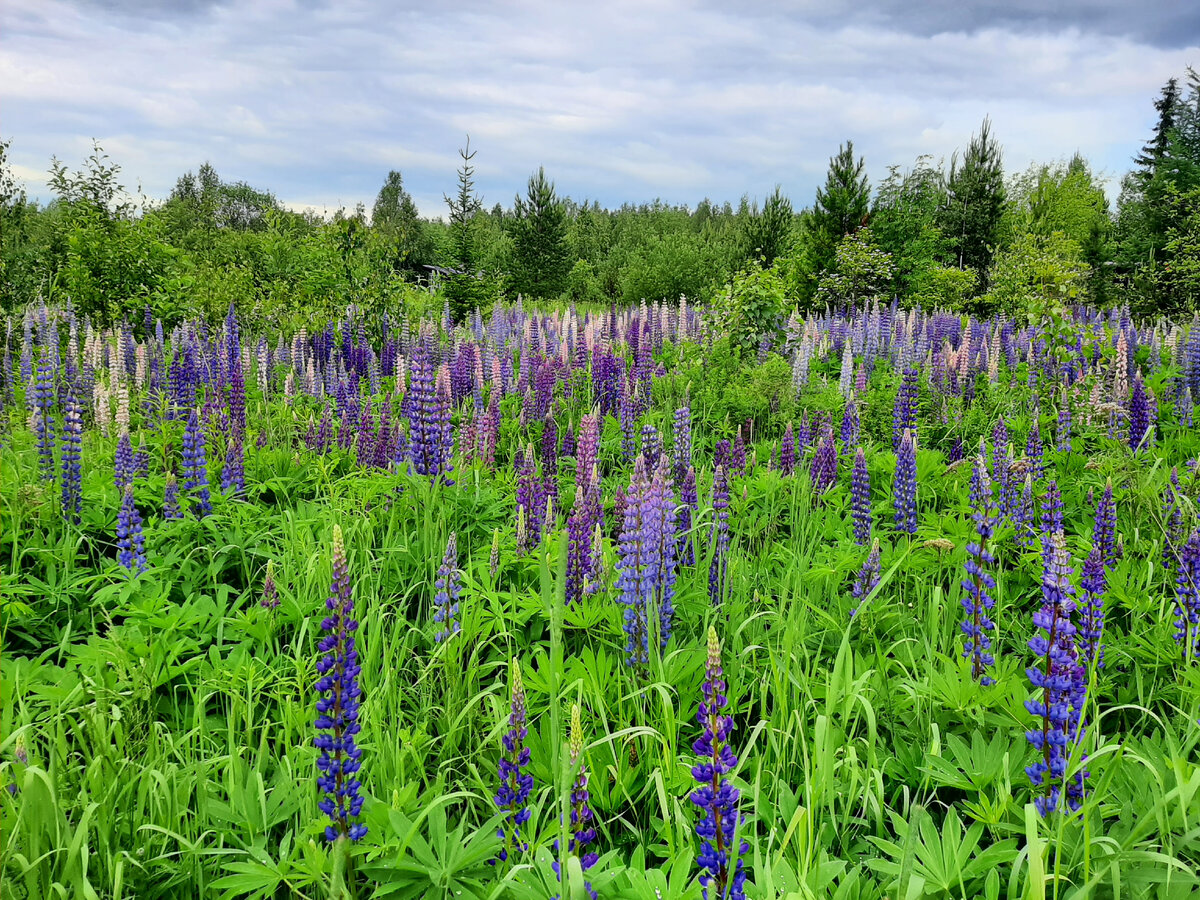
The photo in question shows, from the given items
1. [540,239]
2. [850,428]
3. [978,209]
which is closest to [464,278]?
[850,428]

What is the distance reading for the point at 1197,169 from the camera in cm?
3219

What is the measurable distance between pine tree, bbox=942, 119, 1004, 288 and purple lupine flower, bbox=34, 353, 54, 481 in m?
40.2

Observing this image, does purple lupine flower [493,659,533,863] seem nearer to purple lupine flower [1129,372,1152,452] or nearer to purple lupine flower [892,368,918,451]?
purple lupine flower [892,368,918,451]

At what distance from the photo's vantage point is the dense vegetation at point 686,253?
10227 mm

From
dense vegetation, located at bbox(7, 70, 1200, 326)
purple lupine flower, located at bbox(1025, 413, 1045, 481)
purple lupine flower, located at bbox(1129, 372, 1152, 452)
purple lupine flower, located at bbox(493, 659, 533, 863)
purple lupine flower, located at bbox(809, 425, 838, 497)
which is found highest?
dense vegetation, located at bbox(7, 70, 1200, 326)

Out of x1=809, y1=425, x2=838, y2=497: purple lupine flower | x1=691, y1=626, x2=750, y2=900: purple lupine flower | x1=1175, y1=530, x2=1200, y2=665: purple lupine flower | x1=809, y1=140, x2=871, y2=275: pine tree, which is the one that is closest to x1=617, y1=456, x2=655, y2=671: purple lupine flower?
x1=691, y1=626, x2=750, y2=900: purple lupine flower

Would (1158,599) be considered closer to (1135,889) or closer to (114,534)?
(1135,889)

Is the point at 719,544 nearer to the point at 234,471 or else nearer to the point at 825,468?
the point at 825,468

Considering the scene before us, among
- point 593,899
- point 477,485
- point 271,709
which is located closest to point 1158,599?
Answer: point 593,899

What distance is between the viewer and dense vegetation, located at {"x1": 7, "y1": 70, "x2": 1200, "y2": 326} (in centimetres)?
1023

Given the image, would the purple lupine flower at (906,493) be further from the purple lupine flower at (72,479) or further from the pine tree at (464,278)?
the pine tree at (464,278)

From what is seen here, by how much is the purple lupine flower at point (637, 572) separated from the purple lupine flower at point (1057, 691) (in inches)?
50.6

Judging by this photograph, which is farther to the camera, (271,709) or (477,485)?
(477,485)

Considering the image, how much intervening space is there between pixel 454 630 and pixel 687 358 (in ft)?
22.0
